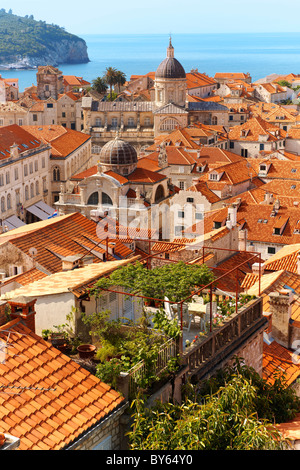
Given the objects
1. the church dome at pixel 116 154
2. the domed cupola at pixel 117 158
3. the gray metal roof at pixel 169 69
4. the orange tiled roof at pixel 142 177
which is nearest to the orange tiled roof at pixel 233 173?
the orange tiled roof at pixel 142 177

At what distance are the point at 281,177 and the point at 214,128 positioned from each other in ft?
88.7

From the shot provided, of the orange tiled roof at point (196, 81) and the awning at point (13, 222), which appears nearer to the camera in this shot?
the awning at point (13, 222)

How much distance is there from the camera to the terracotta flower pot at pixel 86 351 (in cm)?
1259

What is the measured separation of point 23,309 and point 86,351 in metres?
1.27

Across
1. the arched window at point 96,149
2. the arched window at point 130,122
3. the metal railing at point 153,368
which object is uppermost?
the metal railing at point 153,368

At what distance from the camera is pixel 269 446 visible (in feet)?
35.7

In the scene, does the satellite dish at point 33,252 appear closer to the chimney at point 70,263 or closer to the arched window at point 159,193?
the chimney at point 70,263

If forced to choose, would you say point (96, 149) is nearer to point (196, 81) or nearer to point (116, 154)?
point (116, 154)

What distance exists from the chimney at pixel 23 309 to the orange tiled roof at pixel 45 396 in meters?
0.15

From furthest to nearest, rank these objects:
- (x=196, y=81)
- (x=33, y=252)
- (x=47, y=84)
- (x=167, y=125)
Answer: (x=196, y=81) → (x=47, y=84) → (x=167, y=125) → (x=33, y=252)

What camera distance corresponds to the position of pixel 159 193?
4819 cm

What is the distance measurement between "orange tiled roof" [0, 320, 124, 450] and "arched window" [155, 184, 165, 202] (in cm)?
3575

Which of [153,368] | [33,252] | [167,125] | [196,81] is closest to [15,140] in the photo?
[167,125]

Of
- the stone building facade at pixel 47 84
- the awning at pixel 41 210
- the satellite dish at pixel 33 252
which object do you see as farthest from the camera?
the stone building facade at pixel 47 84
